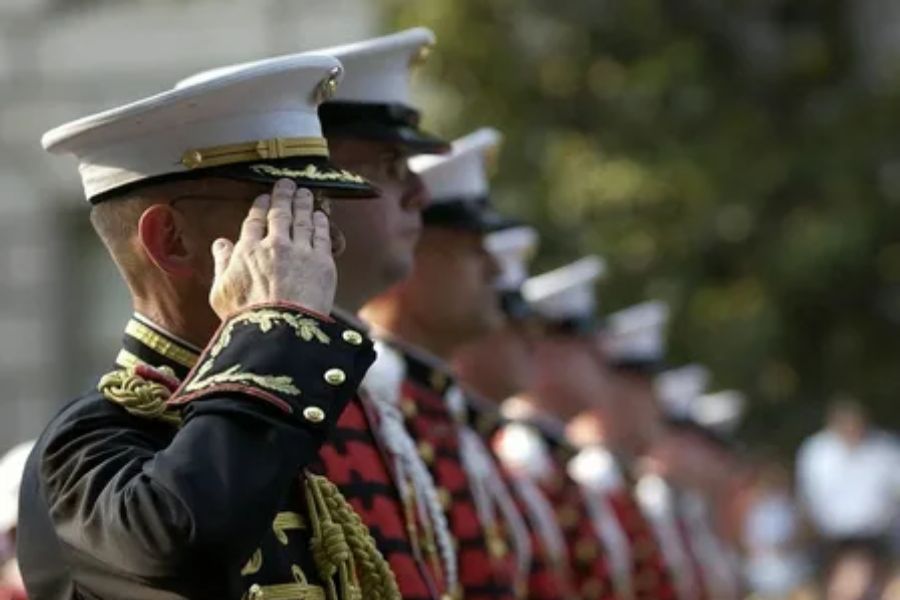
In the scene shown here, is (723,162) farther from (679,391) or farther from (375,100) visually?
(375,100)

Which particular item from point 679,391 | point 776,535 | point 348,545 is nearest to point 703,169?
point 679,391

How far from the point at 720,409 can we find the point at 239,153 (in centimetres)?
1187

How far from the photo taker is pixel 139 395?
4164 millimetres

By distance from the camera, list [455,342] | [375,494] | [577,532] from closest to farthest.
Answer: [375,494]
[455,342]
[577,532]

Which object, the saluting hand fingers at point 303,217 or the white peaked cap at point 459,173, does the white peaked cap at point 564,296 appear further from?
the saluting hand fingers at point 303,217

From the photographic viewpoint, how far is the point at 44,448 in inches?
162

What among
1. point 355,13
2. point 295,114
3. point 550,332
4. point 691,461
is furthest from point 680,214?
point 295,114

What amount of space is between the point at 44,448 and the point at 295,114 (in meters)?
0.65

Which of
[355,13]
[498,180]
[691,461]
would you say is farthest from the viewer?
[355,13]

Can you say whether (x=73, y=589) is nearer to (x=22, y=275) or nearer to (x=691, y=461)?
(x=691, y=461)

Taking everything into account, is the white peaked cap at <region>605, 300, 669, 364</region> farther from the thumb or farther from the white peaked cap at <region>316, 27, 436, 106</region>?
the thumb

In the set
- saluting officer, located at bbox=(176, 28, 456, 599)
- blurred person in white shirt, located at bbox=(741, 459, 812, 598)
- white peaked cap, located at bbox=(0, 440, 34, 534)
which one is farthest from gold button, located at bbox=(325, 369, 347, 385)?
blurred person in white shirt, located at bbox=(741, 459, 812, 598)

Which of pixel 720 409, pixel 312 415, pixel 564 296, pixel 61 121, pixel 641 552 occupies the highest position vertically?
pixel 61 121

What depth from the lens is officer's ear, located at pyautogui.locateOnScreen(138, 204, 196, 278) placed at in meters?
4.31
